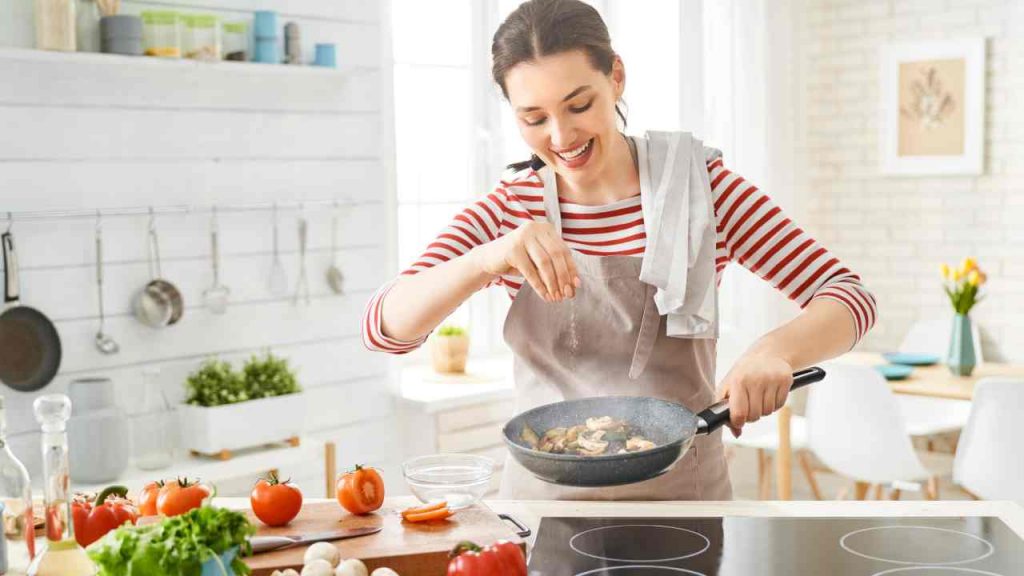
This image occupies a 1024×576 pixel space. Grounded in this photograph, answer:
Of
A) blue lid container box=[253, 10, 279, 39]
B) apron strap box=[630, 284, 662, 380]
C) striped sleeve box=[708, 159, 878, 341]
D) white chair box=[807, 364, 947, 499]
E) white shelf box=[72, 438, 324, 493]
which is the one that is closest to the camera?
striped sleeve box=[708, 159, 878, 341]

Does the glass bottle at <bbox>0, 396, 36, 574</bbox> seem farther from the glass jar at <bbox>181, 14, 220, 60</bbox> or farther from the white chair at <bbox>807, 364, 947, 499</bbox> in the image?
the white chair at <bbox>807, 364, 947, 499</bbox>

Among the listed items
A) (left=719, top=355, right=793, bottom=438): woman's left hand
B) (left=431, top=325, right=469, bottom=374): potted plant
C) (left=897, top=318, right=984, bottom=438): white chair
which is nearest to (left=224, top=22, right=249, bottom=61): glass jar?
(left=431, top=325, right=469, bottom=374): potted plant

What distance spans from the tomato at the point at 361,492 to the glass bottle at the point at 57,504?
1.18ft

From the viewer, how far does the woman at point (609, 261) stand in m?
1.86

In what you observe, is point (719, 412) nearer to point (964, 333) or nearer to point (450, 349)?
Answer: point (450, 349)

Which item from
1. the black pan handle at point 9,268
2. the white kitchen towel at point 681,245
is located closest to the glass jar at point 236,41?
the black pan handle at point 9,268

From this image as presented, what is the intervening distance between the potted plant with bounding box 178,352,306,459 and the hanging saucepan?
0.61 feet

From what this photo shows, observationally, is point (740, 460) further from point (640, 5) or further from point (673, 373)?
point (673, 373)

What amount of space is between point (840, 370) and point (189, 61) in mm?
2334

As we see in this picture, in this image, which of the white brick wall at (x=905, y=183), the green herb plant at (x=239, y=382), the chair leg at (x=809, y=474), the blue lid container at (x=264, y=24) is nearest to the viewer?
the green herb plant at (x=239, y=382)

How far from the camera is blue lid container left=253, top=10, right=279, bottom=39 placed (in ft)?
10.8

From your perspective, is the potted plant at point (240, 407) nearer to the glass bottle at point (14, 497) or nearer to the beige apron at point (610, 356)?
the beige apron at point (610, 356)

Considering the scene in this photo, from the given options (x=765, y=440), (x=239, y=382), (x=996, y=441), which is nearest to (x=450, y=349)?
(x=239, y=382)

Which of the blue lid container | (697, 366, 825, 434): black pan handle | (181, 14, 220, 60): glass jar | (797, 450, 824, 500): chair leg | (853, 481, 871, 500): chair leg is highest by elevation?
the blue lid container
